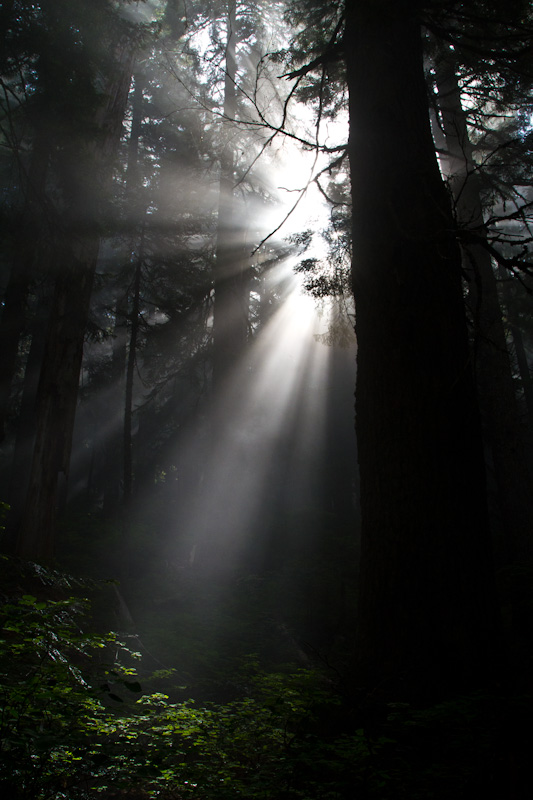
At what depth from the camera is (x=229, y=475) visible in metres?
13.0

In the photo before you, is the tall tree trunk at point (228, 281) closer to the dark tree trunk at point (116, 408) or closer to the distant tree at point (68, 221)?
the dark tree trunk at point (116, 408)

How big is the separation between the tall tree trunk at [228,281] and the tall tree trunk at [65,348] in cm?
430

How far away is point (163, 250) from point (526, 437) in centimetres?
1625

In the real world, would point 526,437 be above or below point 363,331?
above

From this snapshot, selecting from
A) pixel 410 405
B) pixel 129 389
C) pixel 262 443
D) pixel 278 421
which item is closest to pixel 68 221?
pixel 129 389

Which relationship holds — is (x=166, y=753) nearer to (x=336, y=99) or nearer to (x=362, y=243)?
(x=362, y=243)

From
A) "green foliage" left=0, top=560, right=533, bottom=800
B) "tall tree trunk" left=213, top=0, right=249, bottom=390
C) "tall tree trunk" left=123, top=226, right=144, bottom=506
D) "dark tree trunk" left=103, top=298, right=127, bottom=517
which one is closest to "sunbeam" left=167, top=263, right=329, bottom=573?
"tall tree trunk" left=213, top=0, right=249, bottom=390

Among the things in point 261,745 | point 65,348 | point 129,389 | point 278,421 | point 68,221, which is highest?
point 278,421

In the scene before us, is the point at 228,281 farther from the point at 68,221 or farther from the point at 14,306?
the point at 14,306

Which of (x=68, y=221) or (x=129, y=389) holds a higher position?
(x=68, y=221)

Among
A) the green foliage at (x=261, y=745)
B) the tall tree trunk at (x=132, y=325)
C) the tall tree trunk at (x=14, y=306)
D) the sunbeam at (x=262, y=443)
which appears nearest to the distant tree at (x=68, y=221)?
the tall tree trunk at (x=14, y=306)

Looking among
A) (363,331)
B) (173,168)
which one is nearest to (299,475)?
(173,168)

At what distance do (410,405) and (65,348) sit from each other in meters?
6.94

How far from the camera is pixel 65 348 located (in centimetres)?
845
